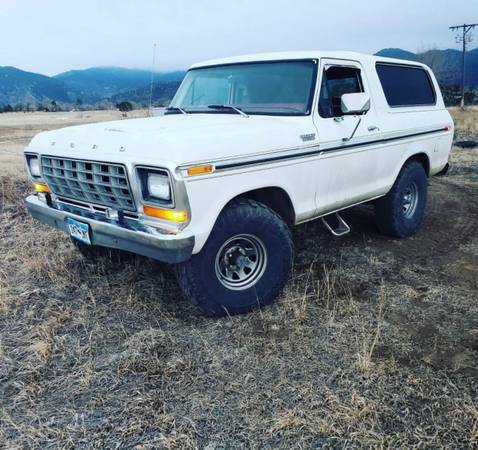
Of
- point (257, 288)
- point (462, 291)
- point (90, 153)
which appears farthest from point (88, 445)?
point (462, 291)

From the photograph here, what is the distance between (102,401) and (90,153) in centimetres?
164

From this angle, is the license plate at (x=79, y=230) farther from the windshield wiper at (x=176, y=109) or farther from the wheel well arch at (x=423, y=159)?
the wheel well arch at (x=423, y=159)

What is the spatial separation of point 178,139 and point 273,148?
0.78m

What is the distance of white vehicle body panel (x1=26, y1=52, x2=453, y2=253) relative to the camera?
116 inches

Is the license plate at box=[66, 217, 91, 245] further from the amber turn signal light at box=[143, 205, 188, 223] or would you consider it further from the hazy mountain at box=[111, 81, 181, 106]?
the hazy mountain at box=[111, 81, 181, 106]

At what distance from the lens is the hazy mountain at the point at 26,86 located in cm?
10806

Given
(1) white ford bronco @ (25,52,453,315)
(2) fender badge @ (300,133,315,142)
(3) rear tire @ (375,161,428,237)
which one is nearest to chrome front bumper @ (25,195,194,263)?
(1) white ford bronco @ (25,52,453,315)

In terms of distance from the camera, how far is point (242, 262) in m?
3.54

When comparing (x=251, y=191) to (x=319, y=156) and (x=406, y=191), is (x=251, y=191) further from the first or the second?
(x=406, y=191)

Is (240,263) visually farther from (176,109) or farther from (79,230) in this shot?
(176,109)

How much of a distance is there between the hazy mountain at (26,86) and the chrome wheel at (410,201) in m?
111

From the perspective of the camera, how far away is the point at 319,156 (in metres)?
3.78

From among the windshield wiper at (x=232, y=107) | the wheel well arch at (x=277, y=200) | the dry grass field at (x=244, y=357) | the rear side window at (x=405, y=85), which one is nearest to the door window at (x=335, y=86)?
the rear side window at (x=405, y=85)

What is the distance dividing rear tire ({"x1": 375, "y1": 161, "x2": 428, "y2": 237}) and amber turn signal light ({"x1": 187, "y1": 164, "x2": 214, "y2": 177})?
2718mm
